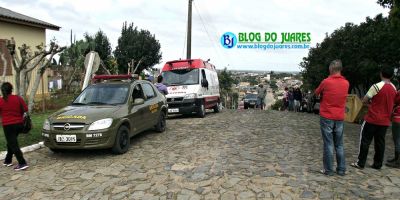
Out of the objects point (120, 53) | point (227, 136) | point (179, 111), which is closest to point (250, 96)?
point (120, 53)

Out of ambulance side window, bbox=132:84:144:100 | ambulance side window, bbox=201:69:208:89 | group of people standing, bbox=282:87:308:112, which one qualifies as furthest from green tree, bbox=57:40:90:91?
ambulance side window, bbox=132:84:144:100

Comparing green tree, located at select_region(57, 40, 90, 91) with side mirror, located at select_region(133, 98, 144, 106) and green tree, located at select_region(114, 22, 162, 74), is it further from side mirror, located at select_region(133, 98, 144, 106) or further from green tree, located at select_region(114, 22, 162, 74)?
side mirror, located at select_region(133, 98, 144, 106)

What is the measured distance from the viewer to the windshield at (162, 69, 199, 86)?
15.0m

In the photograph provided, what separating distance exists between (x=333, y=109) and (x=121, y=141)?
4.52 m

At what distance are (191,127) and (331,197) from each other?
23.4 feet

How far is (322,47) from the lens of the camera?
3056cm

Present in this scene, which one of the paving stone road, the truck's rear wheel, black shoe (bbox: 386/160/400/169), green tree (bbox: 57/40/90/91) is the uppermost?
green tree (bbox: 57/40/90/91)

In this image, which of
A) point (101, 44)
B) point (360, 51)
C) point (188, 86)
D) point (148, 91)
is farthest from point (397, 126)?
point (101, 44)

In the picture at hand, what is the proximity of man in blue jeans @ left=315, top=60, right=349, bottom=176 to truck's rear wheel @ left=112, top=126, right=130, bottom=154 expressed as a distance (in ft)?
13.9

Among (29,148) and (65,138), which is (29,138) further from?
(65,138)

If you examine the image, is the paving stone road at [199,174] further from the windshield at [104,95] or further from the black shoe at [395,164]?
the windshield at [104,95]

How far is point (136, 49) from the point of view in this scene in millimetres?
33938

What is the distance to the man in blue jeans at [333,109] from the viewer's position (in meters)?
6.23

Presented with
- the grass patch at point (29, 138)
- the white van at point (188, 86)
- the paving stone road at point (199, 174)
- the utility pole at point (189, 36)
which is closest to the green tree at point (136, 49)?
the utility pole at point (189, 36)
